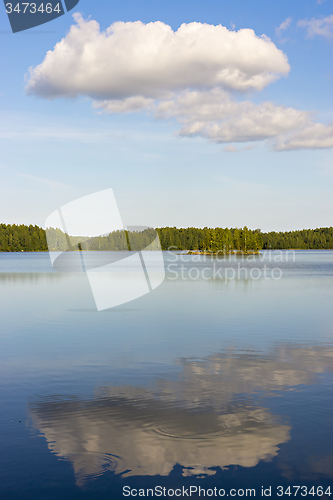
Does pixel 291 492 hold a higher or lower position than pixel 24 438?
lower

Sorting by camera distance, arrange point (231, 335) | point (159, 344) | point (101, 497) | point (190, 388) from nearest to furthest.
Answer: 1. point (101, 497)
2. point (190, 388)
3. point (159, 344)
4. point (231, 335)

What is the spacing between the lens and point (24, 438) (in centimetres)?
1071

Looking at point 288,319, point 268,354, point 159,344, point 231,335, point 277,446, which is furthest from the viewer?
point 288,319

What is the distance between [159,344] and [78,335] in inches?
202

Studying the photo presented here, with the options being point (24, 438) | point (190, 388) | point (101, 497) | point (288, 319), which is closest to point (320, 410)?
point (190, 388)

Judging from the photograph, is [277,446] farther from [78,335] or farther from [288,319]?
[288,319]

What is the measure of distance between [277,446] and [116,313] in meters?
24.2

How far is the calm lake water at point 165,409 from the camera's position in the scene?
9047mm

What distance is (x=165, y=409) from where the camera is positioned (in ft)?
41.1

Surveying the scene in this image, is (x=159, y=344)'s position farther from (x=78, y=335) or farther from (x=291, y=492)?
(x=291, y=492)

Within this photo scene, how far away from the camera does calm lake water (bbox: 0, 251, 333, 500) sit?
29.7 feet

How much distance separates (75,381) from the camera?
15469 millimetres

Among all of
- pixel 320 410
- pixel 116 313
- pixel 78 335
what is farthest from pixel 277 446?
pixel 116 313

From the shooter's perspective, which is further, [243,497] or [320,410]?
[320,410]
